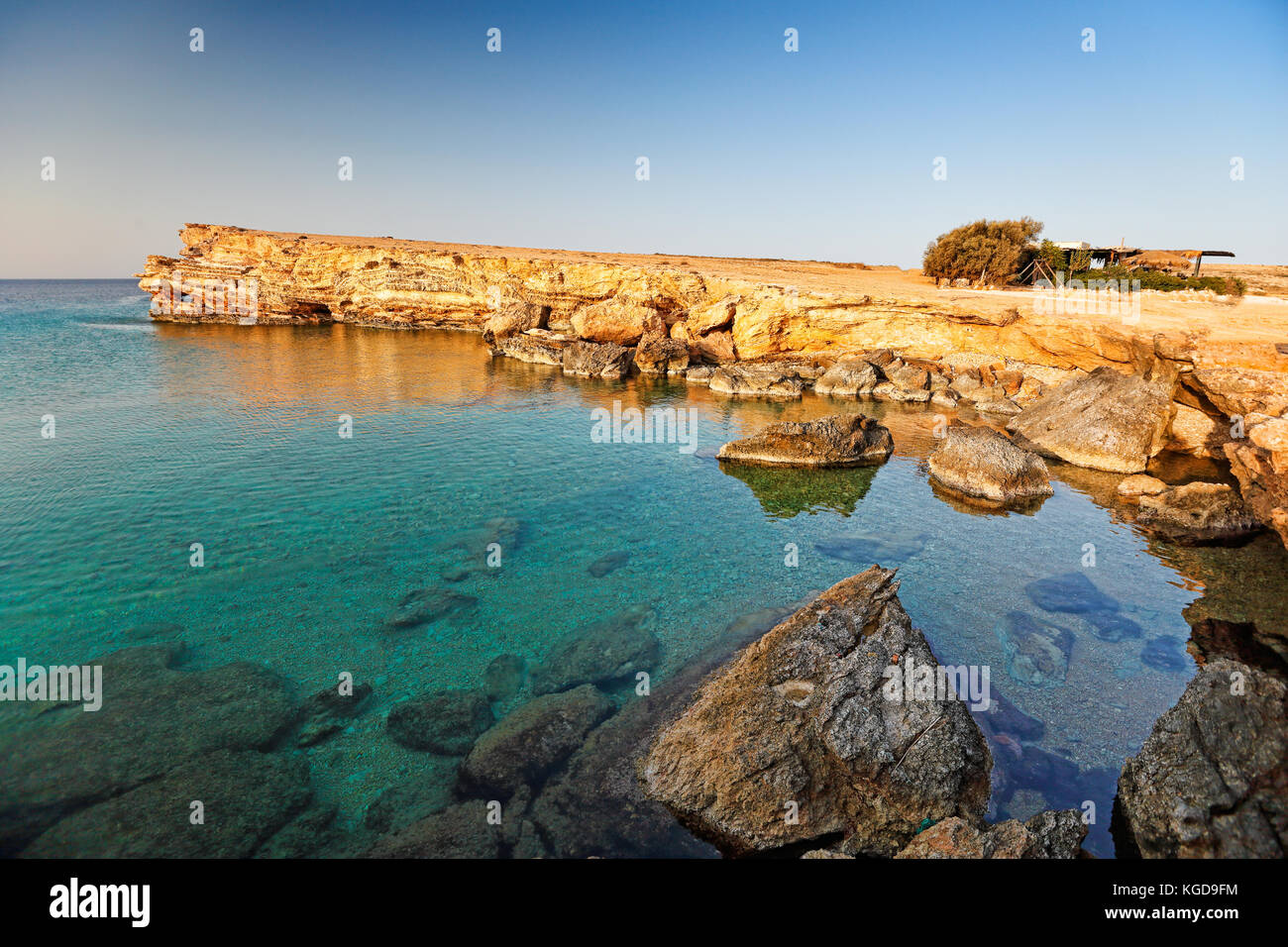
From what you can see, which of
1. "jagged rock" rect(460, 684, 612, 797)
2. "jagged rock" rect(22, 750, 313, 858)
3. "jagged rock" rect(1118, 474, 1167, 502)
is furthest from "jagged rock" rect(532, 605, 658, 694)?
"jagged rock" rect(1118, 474, 1167, 502)

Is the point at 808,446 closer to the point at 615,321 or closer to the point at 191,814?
the point at 191,814

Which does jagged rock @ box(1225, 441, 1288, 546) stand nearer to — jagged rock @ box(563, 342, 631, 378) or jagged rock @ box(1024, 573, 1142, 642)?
jagged rock @ box(1024, 573, 1142, 642)

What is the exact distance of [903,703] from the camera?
8.34 meters

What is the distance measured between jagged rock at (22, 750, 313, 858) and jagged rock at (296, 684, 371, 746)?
68 centimetres

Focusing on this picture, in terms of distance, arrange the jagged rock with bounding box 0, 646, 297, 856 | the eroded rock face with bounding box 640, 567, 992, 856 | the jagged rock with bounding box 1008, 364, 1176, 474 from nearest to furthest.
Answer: the eroded rock face with bounding box 640, 567, 992, 856
the jagged rock with bounding box 0, 646, 297, 856
the jagged rock with bounding box 1008, 364, 1176, 474

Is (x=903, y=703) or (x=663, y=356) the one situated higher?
(x=663, y=356)

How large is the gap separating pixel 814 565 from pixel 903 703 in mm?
7719

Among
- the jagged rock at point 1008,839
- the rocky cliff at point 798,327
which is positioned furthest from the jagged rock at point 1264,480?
the jagged rock at point 1008,839

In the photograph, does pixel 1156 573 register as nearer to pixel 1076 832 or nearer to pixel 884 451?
pixel 884 451

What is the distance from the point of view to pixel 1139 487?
68.5 ft

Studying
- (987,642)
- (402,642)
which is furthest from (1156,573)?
(402,642)

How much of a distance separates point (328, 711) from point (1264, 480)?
2463 centimetres

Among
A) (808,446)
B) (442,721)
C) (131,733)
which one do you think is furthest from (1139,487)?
(131,733)

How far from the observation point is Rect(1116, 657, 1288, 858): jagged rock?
6.22 m
